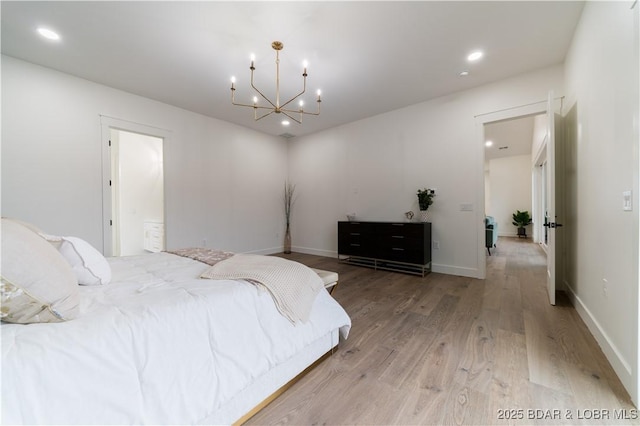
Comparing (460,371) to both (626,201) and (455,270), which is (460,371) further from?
(455,270)

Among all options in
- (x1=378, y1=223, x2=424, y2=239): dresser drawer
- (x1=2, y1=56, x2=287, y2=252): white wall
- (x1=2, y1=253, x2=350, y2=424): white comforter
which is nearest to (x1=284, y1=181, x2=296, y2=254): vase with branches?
(x1=2, y1=56, x2=287, y2=252): white wall

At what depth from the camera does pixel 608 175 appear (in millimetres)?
1706

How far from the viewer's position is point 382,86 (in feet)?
11.3

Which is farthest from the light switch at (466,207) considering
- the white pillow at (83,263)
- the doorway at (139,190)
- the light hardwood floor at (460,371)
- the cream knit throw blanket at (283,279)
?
the doorway at (139,190)

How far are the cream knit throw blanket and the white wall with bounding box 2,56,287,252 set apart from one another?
9.79ft

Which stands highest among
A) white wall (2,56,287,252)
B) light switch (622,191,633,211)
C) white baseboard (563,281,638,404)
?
white wall (2,56,287,252)

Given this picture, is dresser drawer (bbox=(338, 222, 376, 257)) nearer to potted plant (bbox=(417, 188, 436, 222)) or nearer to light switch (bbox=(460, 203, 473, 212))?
potted plant (bbox=(417, 188, 436, 222))

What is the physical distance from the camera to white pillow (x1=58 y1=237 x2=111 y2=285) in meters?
1.30

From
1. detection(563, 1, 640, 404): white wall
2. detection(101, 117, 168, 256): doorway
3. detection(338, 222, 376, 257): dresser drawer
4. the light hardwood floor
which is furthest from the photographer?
detection(101, 117, 168, 256): doorway

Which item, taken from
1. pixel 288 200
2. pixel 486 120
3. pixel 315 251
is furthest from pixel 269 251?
pixel 486 120

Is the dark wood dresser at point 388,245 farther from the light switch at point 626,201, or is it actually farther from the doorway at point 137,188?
the doorway at point 137,188

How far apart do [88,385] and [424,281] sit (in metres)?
3.50

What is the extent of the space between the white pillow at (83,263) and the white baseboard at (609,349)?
114 inches

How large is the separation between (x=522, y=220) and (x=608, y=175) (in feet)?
26.6
